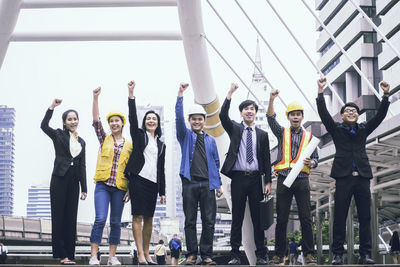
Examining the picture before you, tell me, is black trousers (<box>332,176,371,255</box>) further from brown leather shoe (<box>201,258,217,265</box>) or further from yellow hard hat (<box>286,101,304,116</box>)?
brown leather shoe (<box>201,258,217,265</box>)

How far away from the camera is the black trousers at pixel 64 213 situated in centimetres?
761

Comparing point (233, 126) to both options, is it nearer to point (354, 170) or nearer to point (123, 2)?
point (354, 170)

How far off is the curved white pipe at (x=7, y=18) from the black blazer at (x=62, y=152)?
328 cm

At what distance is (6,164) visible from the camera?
172m

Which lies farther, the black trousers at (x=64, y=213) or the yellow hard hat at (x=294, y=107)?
the yellow hard hat at (x=294, y=107)

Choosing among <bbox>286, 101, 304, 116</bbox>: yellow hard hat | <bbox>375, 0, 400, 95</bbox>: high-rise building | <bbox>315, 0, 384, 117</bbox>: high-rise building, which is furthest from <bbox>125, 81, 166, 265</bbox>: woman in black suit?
<bbox>315, 0, 384, 117</bbox>: high-rise building

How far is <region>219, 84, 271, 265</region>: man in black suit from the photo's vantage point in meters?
7.84

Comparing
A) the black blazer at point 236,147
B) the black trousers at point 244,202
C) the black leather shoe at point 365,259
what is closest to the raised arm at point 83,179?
the black blazer at point 236,147

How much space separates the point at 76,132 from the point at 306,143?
2642 millimetres

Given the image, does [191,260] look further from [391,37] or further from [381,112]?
[391,37]

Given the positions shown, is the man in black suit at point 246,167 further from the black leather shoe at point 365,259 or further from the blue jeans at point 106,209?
the blue jeans at point 106,209

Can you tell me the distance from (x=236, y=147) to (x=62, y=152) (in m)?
1.96

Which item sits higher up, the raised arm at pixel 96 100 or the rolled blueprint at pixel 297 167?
the raised arm at pixel 96 100

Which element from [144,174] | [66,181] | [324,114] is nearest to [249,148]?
[324,114]
